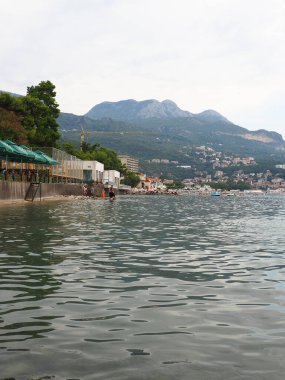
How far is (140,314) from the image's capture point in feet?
27.0

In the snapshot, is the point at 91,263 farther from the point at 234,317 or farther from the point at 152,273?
the point at 234,317

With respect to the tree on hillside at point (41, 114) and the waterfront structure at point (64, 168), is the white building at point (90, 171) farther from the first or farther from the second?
the tree on hillside at point (41, 114)

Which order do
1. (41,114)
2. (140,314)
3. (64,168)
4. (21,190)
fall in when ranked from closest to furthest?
(140,314) < (21,190) < (41,114) < (64,168)

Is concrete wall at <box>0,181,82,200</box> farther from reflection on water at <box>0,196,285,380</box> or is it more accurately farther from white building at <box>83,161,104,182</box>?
white building at <box>83,161,104,182</box>

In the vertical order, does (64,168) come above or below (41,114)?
below

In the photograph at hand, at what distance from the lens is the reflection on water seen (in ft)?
19.0

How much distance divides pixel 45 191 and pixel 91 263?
56874 mm

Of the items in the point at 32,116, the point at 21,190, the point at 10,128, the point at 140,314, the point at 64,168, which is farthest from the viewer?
the point at 64,168

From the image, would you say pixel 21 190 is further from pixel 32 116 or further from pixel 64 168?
pixel 64 168

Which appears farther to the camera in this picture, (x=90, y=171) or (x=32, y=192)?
(x=90, y=171)

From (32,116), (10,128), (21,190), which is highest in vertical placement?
(32,116)

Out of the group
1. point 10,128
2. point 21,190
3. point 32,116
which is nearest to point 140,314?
point 21,190

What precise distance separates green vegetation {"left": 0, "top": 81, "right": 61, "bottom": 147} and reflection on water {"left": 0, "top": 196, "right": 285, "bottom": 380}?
5924 centimetres

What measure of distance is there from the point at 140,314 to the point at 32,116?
3186 inches
